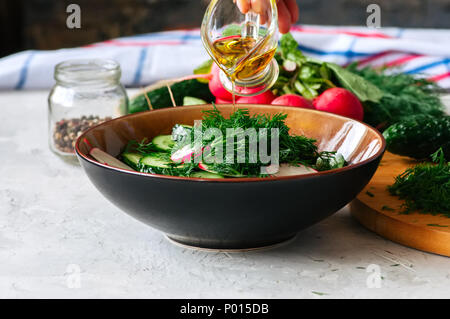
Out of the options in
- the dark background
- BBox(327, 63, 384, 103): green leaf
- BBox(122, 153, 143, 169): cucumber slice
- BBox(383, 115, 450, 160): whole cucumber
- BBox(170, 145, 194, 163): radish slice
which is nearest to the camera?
BBox(170, 145, 194, 163): radish slice

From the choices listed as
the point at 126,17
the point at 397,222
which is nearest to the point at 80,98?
the point at 397,222

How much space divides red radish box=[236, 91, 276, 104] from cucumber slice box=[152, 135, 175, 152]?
1.38ft

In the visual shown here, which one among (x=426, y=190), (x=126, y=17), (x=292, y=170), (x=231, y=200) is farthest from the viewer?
(x=126, y=17)

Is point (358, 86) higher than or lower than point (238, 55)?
lower

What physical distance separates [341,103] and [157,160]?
610 millimetres

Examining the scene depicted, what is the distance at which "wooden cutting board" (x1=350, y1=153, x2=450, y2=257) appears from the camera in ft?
3.12

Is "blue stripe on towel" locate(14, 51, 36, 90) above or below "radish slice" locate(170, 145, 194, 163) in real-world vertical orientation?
below

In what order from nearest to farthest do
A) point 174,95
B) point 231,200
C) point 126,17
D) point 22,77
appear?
1. point 231,200
2. point 174,95
3. point 22,77
4. point 126,17

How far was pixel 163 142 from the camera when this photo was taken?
112 centimetres

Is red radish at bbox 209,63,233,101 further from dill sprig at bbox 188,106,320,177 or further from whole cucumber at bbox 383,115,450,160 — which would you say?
dill sprig at bbox 188,106,320,177

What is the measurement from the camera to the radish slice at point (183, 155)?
0.94 metres

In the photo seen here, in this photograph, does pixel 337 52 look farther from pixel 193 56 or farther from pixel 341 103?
pixel 341 103

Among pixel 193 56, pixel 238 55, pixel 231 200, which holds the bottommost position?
pixel 193 56

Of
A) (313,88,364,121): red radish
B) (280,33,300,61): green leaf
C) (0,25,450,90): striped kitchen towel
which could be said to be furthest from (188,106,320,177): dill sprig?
(0,25,450,90): striped kitchen towel
